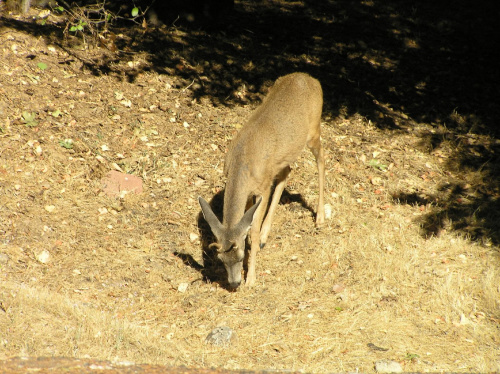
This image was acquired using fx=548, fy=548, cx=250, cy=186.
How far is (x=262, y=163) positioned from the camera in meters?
6.86

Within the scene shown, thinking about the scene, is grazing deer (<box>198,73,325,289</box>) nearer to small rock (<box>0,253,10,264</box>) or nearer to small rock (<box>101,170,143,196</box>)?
small rock (<box>101,170,143,196</box>)

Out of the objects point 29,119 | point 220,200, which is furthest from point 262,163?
point 29,119

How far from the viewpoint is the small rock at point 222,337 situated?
573cm

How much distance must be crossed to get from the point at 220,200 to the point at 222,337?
2624 millimetres

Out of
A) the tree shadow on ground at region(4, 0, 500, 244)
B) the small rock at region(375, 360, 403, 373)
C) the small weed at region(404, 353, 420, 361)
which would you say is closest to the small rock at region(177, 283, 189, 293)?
the small rock at region(375, 360, 403, 373)

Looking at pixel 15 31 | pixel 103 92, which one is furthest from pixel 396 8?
pixel 15 31

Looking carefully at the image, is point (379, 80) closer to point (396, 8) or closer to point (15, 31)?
point (396, 8)

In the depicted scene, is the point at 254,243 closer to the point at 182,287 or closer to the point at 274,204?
the point at 274,204

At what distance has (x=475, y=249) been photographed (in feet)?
24.2

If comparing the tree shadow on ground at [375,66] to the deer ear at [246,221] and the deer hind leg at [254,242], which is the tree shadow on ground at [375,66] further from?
the deer ear at [246,221]

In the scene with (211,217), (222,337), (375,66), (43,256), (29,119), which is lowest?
(43,256)

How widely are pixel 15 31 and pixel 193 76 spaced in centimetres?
324

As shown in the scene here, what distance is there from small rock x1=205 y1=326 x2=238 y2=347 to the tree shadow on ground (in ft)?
11.3

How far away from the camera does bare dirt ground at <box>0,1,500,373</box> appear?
5797 millimetres
